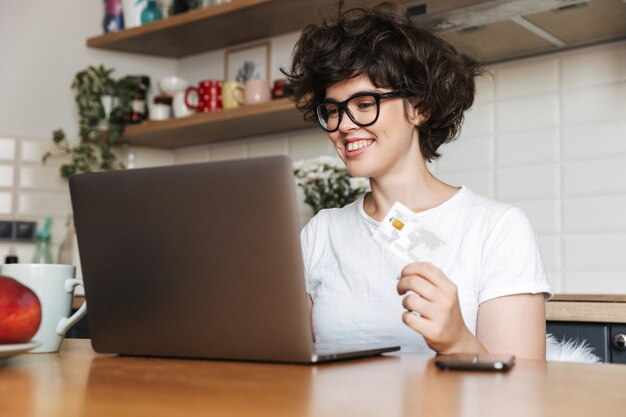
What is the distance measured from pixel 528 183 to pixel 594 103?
30 centimetres

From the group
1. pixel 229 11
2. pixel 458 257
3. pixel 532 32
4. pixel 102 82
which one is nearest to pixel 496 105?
pixel 532 32

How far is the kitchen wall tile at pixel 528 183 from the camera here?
253cm

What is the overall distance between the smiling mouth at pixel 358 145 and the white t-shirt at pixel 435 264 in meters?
0.17

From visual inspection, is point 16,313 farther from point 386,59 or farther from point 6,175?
point 6,175

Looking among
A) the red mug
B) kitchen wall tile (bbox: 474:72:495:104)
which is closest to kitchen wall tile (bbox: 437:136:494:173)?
kitchen wall tile (bbox: 474:72:495:104)

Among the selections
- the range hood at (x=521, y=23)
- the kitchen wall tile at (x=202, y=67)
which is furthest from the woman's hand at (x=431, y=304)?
the kitchen wall tile at (x=202, y=67)

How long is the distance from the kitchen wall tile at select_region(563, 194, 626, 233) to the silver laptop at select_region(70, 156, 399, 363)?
1598mm

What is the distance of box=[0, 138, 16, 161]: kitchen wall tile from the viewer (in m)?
3.39

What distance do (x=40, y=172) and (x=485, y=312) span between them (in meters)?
2.50

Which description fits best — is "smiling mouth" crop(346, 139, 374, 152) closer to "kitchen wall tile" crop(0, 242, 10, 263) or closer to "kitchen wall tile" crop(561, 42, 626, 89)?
"kitchen wall tile" crop(561, 42, 626, 89)

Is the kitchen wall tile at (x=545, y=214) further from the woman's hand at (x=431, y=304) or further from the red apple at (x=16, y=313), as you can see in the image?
the red apple at (x=16, y=313)

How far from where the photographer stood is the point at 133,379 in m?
0.80

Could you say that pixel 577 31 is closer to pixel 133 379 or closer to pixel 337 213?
pixel 337 213

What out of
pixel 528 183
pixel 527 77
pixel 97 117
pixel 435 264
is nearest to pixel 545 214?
pixel 528 183
